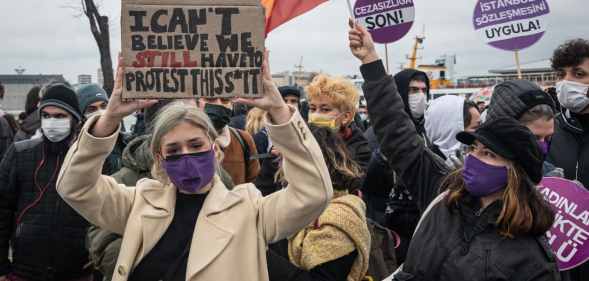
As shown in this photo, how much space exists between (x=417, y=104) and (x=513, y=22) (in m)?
2.00

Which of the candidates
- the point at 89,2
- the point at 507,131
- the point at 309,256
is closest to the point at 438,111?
the point at 507,131

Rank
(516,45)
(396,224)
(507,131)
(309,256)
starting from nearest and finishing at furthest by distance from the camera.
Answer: (507,131)
(309,256)
(396,224)
(516,45)

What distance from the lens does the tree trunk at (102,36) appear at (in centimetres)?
1243

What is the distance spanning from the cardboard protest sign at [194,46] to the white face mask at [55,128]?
1.82m

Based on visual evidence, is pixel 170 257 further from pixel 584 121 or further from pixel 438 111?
pixel 584 121

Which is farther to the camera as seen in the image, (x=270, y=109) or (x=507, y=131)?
(x=507, y=131)

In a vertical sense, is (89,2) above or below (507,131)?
above

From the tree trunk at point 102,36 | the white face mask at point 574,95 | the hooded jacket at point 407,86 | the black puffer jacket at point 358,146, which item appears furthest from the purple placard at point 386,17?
the tree trunk at point 102,36

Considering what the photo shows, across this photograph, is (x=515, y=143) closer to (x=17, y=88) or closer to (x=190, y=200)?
(x=190, y=200)

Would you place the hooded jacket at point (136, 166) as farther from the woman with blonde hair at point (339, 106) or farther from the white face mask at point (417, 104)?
the white face mask at point (417, 104)

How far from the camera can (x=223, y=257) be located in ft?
8.25

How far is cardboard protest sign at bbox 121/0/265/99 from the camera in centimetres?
255

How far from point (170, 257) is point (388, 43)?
3560 millimetres

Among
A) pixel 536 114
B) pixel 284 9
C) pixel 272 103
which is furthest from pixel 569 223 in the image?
pixel 284 9
